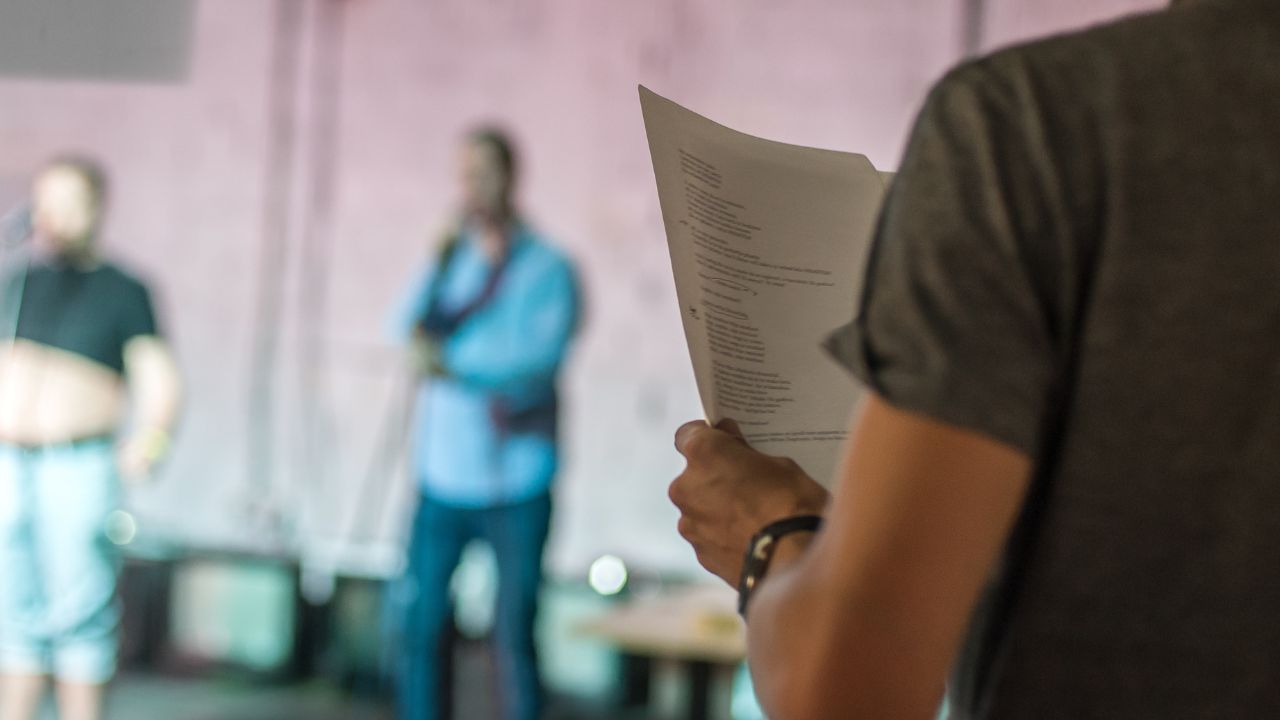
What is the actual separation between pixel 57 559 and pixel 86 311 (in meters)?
0.64

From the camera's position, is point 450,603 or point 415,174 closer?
point 450,603

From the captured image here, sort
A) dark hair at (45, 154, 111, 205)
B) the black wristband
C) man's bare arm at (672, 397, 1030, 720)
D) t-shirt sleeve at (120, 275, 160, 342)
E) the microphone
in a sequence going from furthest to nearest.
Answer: the microphone < dark hair at (45, 154, 111, 205) < t-shirt sleeve at (120, 275, 160, 342) < the black wristband < man's bare arm at (672, 397, 1030, 720)

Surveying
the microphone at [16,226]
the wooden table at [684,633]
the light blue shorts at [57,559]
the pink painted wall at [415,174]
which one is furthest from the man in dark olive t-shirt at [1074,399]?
the microphone at [16,226]

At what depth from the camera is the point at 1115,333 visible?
551 mm

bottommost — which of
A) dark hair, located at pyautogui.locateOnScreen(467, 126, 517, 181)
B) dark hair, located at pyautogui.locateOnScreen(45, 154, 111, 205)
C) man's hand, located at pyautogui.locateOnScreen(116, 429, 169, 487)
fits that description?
A: man's hand, located at pyautogui.locateOnScreen(116, 429, 169, 487)

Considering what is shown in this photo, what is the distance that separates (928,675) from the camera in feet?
1.87

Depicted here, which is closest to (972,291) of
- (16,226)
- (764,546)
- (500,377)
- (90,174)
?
(764,546)

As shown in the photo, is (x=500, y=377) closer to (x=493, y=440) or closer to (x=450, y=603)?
(x=493, y=440)

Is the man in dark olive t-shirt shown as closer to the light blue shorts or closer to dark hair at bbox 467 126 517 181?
dark hair at bbox 467 126 517 181

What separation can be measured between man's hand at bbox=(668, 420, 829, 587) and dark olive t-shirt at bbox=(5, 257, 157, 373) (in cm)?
283

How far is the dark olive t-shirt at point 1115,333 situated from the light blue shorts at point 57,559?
2984mm

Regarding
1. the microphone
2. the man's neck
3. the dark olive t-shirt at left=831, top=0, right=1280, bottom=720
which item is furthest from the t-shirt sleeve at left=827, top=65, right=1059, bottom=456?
the microphone

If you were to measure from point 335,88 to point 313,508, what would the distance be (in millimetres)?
1585

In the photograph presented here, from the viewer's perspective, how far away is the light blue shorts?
3.12 m
